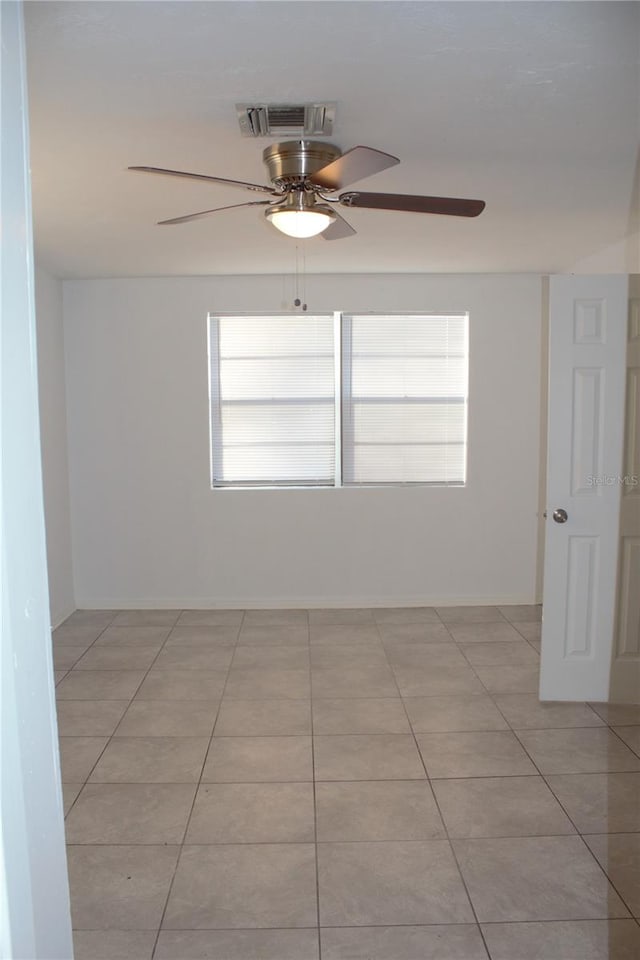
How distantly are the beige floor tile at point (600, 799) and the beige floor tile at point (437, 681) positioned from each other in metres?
1.01

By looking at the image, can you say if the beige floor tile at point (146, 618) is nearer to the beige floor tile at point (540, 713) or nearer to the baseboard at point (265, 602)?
the baseboard at point (265, 602)

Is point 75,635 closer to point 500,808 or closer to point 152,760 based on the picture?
point 152,760

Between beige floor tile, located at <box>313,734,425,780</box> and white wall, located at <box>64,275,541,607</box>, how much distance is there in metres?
2.28

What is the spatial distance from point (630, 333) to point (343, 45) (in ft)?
7.49

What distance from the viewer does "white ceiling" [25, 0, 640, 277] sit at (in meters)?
1.75

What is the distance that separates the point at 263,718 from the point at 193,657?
3.51 ft

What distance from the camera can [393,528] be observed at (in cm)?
563

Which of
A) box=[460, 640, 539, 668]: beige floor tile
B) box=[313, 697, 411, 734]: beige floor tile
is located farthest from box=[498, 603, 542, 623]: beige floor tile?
box=[313, 697, 411, 734]: beige floor tile

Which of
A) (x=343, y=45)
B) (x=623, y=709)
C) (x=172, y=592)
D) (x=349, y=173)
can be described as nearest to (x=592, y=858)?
(x=623, y=709)

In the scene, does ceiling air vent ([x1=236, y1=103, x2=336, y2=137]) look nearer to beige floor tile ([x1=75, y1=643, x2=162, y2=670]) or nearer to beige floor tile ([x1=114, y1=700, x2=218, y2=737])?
beige floor tile ([x1=114, y1=700, x2=218, y2=737])

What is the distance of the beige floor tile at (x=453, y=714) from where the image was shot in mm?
3582

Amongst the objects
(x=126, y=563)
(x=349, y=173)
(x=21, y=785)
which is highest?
(x=349, y=173)

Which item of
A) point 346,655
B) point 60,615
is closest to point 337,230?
point 346,655

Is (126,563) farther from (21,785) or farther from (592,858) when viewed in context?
(21,785)
